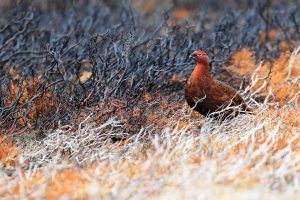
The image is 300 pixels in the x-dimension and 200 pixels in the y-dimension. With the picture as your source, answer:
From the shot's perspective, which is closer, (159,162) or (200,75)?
(159,162)

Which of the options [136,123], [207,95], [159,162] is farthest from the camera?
[207,95]

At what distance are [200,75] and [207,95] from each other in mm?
206

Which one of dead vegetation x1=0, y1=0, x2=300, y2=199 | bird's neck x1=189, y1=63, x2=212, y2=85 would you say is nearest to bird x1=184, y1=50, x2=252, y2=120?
bird's neck x1=189, y1=63, x2=212, y2=85

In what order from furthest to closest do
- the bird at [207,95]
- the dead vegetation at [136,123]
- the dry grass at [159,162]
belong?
the bird at [207,95] → the dead vegetation at [136,123] → the dry grass at [159,162]

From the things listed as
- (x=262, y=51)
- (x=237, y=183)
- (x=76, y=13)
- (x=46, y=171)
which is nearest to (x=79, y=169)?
(x=46, y=171)

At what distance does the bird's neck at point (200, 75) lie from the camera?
21.3ft

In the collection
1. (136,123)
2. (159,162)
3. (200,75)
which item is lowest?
(136,123)

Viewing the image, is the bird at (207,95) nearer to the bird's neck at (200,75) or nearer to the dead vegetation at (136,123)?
the bird's neck at (200,75)

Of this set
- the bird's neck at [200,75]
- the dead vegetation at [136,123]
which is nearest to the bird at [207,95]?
the bird's neck at [200,75]

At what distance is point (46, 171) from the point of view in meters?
4.48

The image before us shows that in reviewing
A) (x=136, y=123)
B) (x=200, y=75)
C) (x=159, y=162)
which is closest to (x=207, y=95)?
(x=200, y=75)

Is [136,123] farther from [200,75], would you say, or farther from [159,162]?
[159,162]

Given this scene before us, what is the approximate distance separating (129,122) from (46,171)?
1846mm

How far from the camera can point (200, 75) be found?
652 cm
